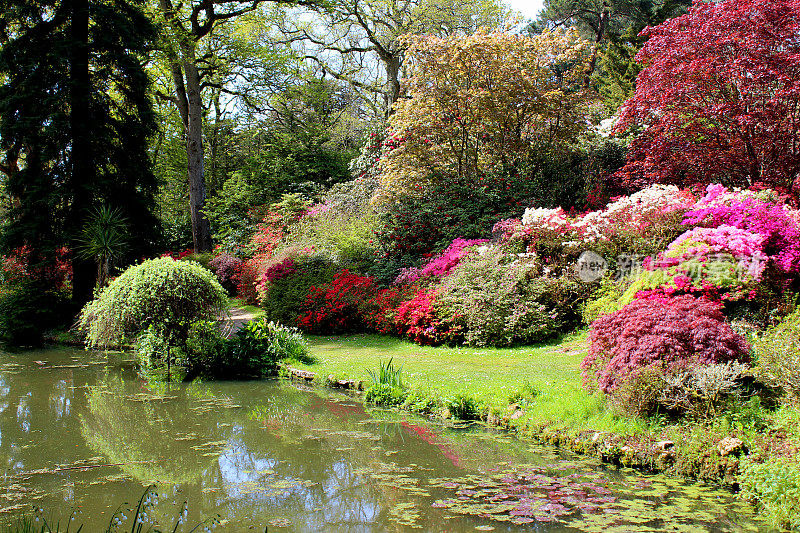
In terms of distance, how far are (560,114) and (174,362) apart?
449 inches

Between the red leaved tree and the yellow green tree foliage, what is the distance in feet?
10.6

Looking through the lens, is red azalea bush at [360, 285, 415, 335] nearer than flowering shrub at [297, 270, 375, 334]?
Yes

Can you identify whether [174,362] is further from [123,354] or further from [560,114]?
[560,114]

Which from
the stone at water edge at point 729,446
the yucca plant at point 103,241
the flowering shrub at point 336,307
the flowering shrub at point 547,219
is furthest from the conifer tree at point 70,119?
the stone at water edge at point 729,446

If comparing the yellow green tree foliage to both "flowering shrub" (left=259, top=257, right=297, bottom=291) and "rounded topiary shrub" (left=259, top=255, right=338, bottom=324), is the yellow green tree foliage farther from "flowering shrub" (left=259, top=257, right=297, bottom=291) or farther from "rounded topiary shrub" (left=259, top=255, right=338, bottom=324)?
"flowering shrub" (left=259, top=257, right=297, bottom=291)

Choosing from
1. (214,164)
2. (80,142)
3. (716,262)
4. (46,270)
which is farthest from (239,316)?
(214,164)

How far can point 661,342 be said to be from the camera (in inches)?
231

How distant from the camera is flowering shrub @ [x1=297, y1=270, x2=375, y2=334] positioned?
12.7 metres

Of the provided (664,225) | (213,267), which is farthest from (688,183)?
(213,267)

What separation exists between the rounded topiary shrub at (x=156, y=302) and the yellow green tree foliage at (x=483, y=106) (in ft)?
24.7

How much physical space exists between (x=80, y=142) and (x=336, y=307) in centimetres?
960

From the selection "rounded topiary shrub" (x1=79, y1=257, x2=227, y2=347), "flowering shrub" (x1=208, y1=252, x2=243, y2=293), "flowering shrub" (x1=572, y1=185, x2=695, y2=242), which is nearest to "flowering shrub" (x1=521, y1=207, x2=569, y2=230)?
"flowering shrub" (x1=572, y1=185, x2=695, y2=242)

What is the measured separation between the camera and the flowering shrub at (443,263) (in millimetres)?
12250

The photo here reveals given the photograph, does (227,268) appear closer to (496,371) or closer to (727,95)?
(496,371)
